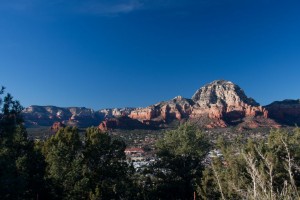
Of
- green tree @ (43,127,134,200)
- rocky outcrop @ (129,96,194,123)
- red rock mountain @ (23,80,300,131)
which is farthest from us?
rocky outcrop @ (129,96,194,123)

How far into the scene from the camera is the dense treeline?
26.5 m

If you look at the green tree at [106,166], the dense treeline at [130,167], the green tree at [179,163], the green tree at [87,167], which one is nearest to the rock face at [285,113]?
the green tree at [179,163]

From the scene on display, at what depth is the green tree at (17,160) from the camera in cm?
1822

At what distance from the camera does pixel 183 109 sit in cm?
17538

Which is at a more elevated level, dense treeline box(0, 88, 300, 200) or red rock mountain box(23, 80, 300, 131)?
red rock mountain box(23, 80, 300, 131)

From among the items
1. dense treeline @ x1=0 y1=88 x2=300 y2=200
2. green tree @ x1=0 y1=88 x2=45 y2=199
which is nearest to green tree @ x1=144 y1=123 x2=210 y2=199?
dense treeline @ x1=0 y1=88 x2=300 y2=200

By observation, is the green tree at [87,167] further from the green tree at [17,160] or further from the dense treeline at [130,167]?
the green tree at [17,160]

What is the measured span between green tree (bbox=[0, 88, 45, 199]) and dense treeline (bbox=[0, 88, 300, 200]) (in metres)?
0.08

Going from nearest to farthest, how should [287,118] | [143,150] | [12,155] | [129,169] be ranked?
[12,155] → [129,169] → [143,150] → [287,118]

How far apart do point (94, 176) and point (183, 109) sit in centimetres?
14814

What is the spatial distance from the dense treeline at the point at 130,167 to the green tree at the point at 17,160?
0.08 metres

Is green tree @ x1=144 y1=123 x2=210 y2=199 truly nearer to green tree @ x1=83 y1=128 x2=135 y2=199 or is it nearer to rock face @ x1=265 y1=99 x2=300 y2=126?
green tree @ x1=83 y1=128 x2=135 y2=199

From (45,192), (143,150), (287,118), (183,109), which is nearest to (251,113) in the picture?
(287,118)

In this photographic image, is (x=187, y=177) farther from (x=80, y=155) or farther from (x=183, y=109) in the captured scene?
(x=183, y=109)
